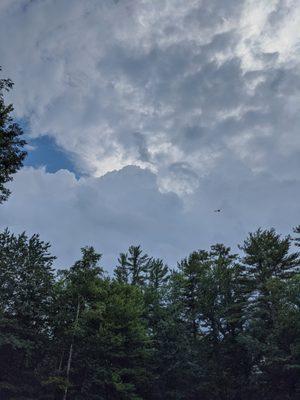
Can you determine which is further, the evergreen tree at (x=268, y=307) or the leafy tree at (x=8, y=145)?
the evergreen tree at (x=268, y=307)

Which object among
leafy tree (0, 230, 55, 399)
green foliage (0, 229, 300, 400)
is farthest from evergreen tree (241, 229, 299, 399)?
leafy tree (0, 230, 55, 399)

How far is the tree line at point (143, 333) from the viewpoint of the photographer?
37594 mm

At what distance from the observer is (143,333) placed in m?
40.7

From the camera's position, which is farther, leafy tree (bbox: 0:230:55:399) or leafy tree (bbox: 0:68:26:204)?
leafy tree (bbox: 0:230:55:399)

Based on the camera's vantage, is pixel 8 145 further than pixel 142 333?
No

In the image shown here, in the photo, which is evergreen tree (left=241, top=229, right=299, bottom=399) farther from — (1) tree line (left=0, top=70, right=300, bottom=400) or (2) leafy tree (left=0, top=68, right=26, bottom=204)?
(2) leafy tree (left=0, top=68, right=26, bottom=204)

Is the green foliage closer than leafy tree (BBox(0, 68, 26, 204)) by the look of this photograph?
No

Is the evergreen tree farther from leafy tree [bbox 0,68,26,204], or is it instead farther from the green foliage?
leafy tree [bbox 0,68,26,204]

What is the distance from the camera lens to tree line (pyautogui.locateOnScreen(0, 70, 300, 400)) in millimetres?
37594

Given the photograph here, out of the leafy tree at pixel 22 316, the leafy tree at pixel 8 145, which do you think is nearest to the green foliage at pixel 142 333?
the leafy tree at pixel 22 316

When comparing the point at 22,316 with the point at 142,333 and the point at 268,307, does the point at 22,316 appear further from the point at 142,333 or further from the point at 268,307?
the point at 268,307

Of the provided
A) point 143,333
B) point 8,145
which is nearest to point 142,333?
point 143,333

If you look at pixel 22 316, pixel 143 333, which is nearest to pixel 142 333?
pixel 143 333

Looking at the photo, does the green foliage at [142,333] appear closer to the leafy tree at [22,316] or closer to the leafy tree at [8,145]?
the leafy tree at [22,316]
